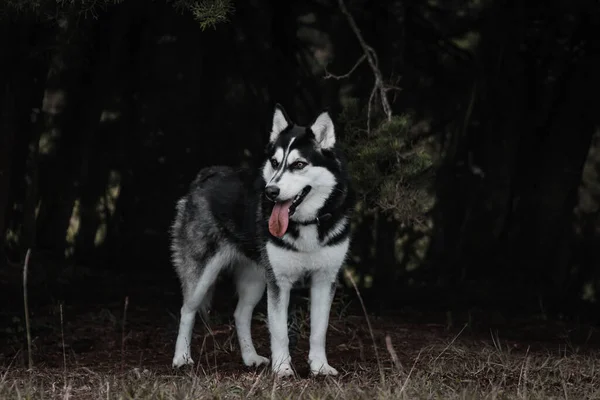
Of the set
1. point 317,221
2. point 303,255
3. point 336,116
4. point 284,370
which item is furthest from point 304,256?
point 336,116

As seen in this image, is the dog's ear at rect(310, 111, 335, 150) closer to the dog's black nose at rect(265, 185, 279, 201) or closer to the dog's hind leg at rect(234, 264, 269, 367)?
the dog's black nose at rect(265, 185, 279, 201)

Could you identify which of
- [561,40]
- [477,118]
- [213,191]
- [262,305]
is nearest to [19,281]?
[262,305]

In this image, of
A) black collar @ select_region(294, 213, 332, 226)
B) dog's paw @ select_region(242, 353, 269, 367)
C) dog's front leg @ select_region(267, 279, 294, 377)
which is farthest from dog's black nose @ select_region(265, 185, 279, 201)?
dog's paw @ select_region(242, 353, 269, 367)

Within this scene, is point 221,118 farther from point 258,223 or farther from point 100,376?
point 100,376

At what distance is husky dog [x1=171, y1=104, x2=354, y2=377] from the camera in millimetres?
6379

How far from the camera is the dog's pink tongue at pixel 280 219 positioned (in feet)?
20.7

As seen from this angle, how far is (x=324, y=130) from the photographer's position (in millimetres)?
6504

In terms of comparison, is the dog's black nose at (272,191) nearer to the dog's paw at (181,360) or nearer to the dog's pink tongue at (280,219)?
the dog's pink tongue at (280,219)

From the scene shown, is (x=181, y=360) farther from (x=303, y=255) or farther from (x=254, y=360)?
(x=303, y=255)

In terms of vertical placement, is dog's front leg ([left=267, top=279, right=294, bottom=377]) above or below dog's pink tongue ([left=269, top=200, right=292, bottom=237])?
below

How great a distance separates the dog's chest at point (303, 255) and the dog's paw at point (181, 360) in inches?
43.3

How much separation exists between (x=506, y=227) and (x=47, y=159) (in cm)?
502

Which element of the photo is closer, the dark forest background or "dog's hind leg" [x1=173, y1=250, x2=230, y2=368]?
"dog's hind leg" [x1=173, y1=250, x2=230, y2=368]

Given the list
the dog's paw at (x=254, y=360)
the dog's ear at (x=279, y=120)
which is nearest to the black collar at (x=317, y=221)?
the dog's ear at (x=279, y=120)
